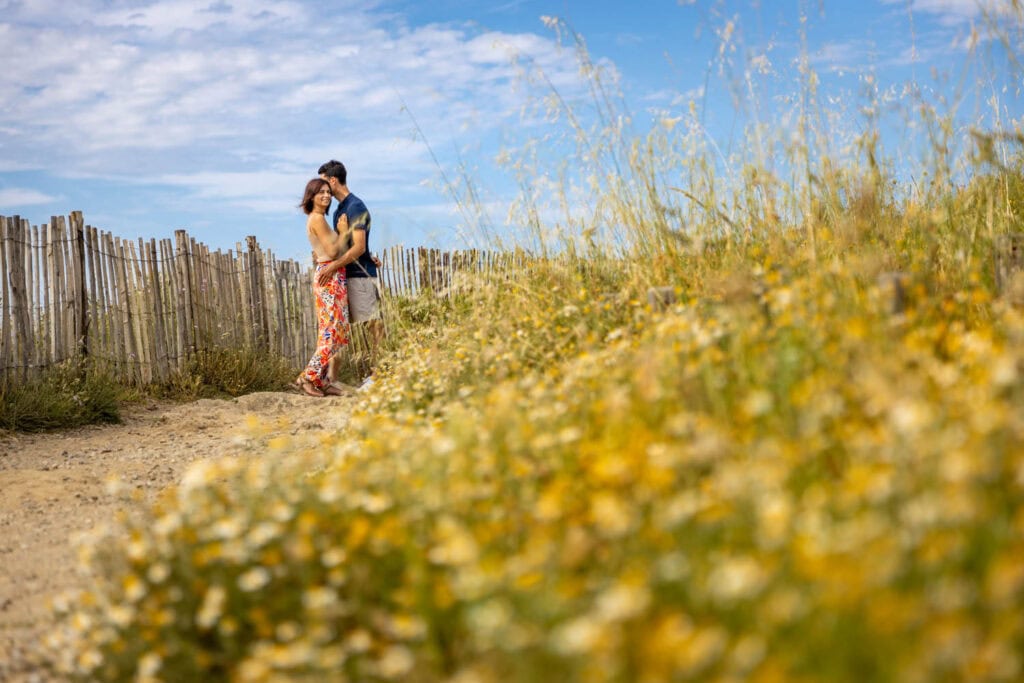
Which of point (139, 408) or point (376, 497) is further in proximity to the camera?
point (139, 408)

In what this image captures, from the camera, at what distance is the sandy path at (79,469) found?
2.96 m

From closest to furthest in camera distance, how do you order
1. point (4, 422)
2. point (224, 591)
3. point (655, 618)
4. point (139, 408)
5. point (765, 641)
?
point (765, 641)
point (655, 618)
point (224, 591)
point (4, 422)
point (139, 408)

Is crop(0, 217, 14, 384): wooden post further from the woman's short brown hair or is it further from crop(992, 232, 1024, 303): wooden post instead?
crop(992, 232, 1024, 303): wooden post

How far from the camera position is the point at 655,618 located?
1529 millimetres

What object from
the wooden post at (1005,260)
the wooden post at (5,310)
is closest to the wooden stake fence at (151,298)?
the wooden post at (5,310)

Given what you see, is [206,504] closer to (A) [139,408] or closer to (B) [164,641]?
(B) [164,641]

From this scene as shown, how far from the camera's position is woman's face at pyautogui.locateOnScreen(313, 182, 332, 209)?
292 inches

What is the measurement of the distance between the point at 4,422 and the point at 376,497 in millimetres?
5463

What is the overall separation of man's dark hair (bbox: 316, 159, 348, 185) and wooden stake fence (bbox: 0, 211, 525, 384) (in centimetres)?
108

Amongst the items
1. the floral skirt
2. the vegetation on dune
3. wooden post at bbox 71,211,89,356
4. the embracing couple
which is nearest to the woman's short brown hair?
the embracing couple

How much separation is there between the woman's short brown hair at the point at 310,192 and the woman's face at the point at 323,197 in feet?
0.07

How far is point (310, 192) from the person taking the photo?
24.4ft

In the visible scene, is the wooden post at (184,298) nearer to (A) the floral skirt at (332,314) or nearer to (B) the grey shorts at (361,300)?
(A) the floral skirt at (332,314)

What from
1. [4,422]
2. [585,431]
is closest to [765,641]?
[585,431]
